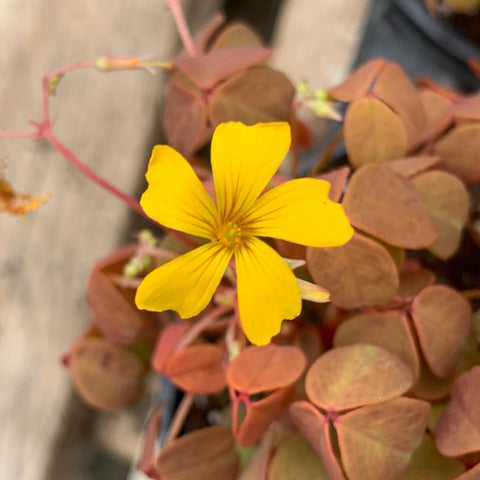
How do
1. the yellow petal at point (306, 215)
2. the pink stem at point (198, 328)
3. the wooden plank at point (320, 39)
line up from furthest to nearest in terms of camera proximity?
the wooden plank at point (320, 39) < the pink stem at point (198, 328) < the yellow petal at point (306, 215)

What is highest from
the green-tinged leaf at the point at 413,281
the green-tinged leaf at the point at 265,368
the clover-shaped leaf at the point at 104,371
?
the green-tinged leaf at the point at 413,281

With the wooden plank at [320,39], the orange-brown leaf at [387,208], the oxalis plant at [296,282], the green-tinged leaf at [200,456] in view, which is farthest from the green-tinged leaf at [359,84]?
the wooden plank at [320,39]

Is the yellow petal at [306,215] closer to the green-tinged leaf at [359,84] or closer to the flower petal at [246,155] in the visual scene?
the flower petal at [246,155]

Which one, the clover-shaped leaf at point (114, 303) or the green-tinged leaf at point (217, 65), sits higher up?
the green-tinged leaf at point (217, 65)

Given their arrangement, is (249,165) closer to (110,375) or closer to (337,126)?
(110,375)

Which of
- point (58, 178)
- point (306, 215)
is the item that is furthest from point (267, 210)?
point (58, 178)
